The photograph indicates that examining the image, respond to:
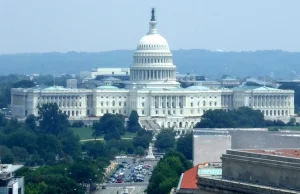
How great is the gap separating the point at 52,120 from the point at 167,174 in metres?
63.6

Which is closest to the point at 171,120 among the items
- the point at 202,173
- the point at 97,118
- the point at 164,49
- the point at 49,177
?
the point at 97,118

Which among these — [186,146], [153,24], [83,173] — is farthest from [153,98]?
[83,173]

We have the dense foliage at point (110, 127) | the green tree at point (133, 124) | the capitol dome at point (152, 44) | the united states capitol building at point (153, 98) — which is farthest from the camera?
the capitol dome at point (152, 44)

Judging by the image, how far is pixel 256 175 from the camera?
3738 centimetres

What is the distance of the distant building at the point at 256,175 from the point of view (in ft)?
118

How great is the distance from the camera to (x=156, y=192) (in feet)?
231

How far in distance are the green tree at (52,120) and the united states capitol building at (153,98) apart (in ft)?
29.0

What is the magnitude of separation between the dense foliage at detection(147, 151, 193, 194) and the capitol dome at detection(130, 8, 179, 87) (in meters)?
76.3

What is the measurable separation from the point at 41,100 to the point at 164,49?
16.5 metres

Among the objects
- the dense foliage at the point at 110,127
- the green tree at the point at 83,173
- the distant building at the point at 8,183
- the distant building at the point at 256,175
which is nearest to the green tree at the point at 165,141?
the dense foliage at the point at 110,127

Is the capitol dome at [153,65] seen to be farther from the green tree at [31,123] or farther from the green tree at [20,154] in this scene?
the green tree at [20,154]

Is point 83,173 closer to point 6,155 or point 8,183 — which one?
point 6,155

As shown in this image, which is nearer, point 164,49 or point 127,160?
point 127,160

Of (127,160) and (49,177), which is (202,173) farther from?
(127,160)
